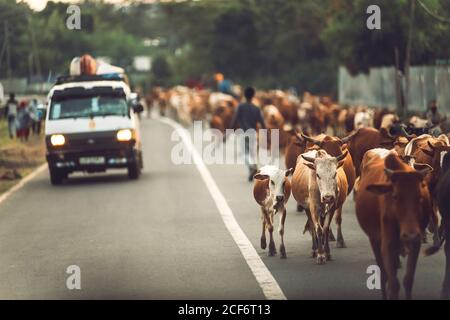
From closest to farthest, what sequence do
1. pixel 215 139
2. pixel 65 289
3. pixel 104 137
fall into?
1. pixel 65 289
2. pixel 104 137
3. pixel 215 139

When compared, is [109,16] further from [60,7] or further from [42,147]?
[42,147]

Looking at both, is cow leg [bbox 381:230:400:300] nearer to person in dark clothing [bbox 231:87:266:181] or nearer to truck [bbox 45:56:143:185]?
person in dark clothing [bbox 231:87:266:181]

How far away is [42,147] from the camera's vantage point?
44469 mm

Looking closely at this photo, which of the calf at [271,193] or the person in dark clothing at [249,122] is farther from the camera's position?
the person in dark clothing at [249,122]

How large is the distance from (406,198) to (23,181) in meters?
19.7

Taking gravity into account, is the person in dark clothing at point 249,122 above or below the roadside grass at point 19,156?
above

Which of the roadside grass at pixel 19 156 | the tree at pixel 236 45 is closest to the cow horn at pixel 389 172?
the roadside grass at pixel 19 156

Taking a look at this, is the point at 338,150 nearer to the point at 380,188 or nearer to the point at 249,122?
the point at 380,188

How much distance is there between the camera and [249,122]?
27.6 meters

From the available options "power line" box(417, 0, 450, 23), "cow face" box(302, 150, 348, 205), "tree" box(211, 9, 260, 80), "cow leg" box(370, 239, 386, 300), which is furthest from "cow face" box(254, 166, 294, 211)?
"tree" box(211, 9, 260, 80)

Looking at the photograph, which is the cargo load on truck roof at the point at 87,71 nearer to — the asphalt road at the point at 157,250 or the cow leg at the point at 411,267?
the asphalt road at the point at 157,250

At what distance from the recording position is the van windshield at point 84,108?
95.8ft
